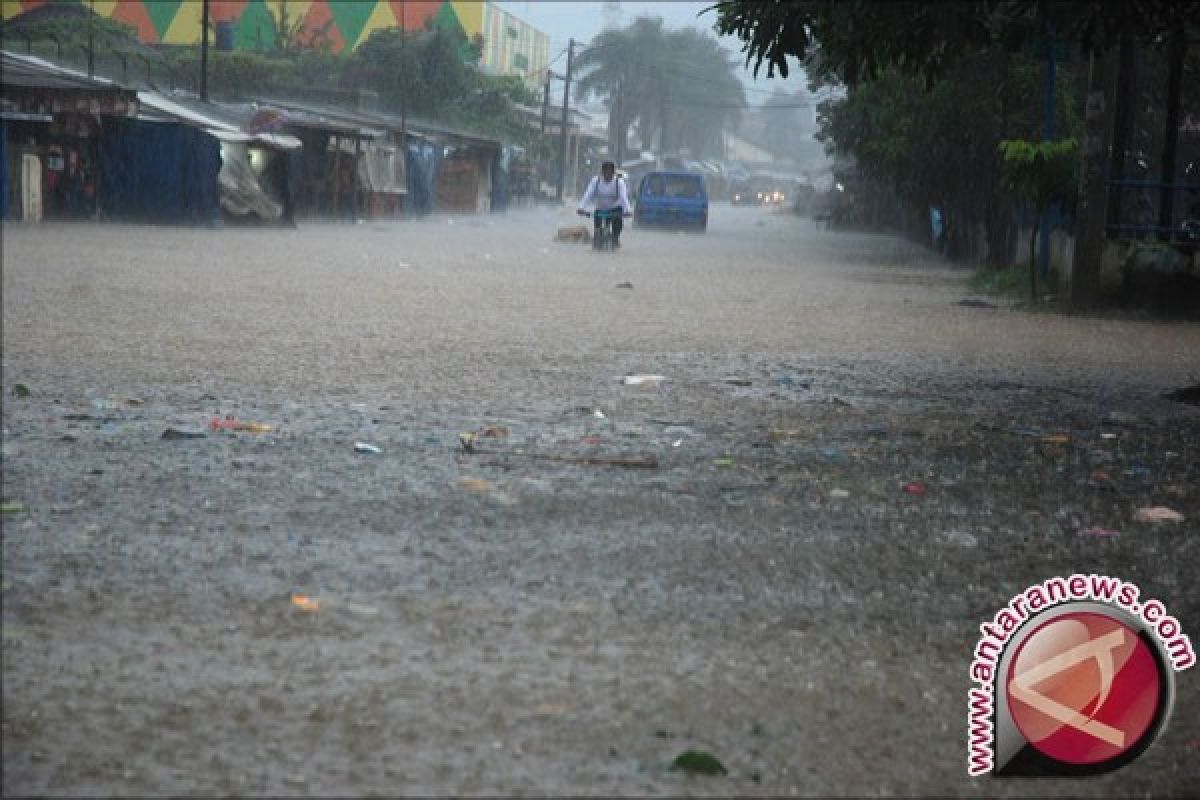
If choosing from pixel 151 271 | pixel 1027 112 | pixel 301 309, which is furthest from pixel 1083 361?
pixel 1027 112

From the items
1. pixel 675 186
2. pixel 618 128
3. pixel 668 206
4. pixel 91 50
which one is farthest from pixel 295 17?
pixel 618 128

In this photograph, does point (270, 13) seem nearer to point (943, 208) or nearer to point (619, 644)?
point (943, 208)

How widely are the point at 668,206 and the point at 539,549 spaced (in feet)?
124

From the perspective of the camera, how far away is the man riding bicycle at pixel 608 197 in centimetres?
2555

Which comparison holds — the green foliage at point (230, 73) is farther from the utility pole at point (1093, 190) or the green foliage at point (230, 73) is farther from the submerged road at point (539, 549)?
the submerged road at point (539, 549)

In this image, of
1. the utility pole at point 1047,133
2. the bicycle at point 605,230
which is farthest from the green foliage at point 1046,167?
the bicycle at point 605,230

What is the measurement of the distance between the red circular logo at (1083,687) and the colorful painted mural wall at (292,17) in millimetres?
65846

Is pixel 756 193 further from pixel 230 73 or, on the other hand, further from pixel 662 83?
pixel 230 73

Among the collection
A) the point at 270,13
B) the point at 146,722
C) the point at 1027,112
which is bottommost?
the point at 146,722

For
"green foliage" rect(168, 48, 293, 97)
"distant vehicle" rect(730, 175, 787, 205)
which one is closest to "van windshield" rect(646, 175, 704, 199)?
"green foliage" rect(168, 48, 293, 97)

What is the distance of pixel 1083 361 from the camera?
11305 mm

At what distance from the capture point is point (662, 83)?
357 feet

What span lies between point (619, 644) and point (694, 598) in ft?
1.69

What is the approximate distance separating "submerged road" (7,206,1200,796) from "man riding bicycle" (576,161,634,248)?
1420 cm
